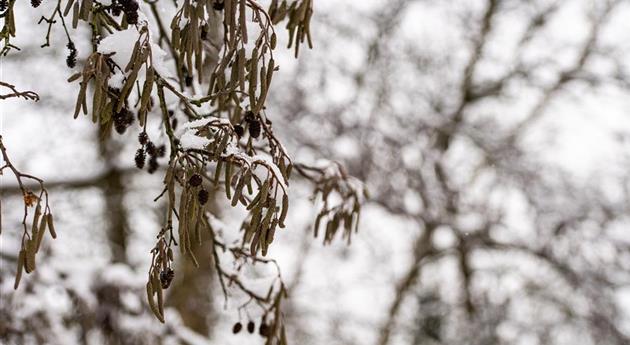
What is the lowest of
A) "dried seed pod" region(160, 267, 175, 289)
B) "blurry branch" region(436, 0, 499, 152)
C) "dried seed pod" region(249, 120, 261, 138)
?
"dried seed pod" region(160, 267, 175, 289)

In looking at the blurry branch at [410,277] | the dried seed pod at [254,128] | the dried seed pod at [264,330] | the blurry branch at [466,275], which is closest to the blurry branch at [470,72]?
the blurry branch at [410,277]

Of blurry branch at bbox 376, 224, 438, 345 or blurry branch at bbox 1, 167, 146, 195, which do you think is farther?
blurry branch at bbox 376, 224, 438, 345

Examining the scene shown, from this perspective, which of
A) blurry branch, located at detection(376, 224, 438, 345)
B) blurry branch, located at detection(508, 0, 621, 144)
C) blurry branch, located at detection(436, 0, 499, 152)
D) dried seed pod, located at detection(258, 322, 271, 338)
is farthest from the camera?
blurry branch, located at detection(436, 0, 499, 152)

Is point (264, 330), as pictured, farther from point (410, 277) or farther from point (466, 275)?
point (466, 275)

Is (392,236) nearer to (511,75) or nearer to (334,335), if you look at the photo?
(334,335)

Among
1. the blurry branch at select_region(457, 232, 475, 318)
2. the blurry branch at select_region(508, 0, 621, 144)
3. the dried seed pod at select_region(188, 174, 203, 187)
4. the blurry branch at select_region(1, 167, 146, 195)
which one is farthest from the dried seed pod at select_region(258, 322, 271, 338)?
the blurry branch at select_region(508, 0, 621, 144)

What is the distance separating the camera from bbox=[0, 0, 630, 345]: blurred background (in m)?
5.70

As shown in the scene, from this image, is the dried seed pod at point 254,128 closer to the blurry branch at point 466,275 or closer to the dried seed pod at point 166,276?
the dried seed pod at point 166,276

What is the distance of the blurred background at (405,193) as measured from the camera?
18.7 feet

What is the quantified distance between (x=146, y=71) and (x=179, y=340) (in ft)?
11.3

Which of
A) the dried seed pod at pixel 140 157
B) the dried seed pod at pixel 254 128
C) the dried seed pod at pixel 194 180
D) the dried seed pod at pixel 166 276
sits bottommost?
the dried seed pod at pixel 166 276

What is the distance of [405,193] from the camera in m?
6.48

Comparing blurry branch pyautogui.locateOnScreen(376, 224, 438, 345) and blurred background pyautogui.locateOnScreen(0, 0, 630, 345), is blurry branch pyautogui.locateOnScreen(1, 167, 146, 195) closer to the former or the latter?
blurred background pyautogui.locateOnScreen(0, 0, 630, 345)

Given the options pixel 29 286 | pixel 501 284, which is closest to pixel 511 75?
pixel 501 284
